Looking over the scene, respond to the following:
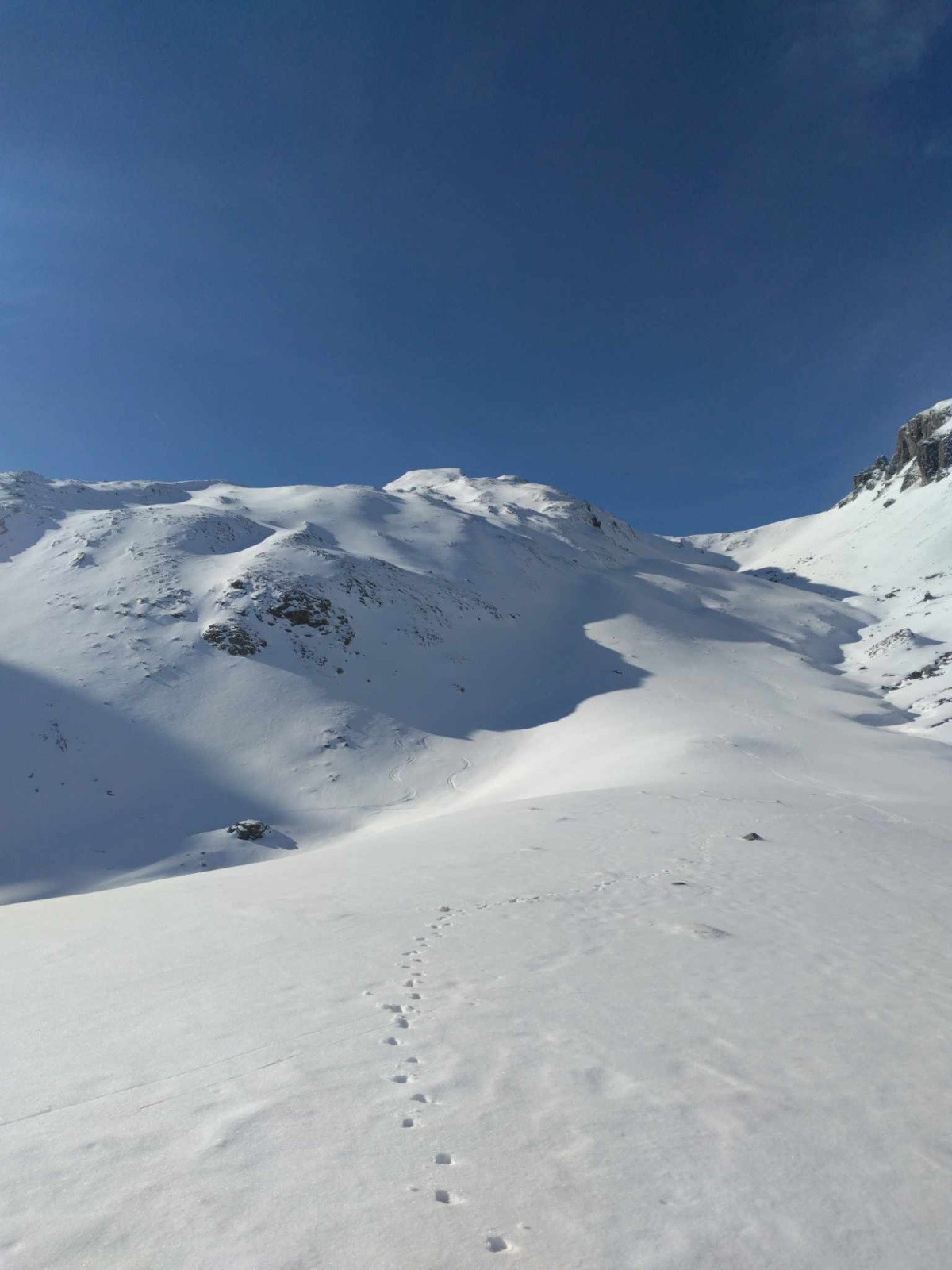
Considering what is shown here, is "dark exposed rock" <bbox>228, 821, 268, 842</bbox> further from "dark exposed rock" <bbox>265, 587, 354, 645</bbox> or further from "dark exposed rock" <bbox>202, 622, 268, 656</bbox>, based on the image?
"dark exposed rock" <bbox>265, 587, 354, 645</bbox>

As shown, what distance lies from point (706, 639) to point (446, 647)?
25744 millimetres

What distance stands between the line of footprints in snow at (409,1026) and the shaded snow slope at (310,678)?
679 inches

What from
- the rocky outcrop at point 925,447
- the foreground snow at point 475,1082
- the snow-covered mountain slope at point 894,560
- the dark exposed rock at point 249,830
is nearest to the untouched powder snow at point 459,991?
the foreground snow at point 475,1082

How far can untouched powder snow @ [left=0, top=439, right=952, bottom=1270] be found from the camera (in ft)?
10.9

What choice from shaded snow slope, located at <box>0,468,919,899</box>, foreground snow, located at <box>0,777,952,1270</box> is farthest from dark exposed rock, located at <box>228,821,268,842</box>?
foreground snow, located at <box>0,777,952,1270</box>

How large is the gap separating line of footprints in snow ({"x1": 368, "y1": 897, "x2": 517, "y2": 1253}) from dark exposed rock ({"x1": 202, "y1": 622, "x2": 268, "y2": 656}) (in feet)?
109

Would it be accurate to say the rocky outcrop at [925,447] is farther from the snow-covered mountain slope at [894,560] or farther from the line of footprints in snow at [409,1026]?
the line of footprints in snow at [409,1026]

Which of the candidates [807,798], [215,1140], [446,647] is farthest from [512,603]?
[215,1140]

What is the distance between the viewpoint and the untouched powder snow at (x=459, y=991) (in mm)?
3314

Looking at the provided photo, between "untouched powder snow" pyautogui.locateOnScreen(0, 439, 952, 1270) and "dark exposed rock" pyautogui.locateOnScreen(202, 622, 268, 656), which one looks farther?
"dark exposed rock" pyautogui.locateOnScreen(202, 622, 268, 656)

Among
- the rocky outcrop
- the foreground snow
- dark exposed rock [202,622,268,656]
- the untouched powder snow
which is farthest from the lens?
the rocky outcrop

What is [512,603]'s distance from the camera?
61.5m

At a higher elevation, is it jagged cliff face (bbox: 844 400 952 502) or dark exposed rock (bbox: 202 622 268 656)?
jagged cliff face (bbox: 844 400 952 502)

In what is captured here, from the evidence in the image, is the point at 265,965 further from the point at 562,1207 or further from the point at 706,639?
the point at 706,639
